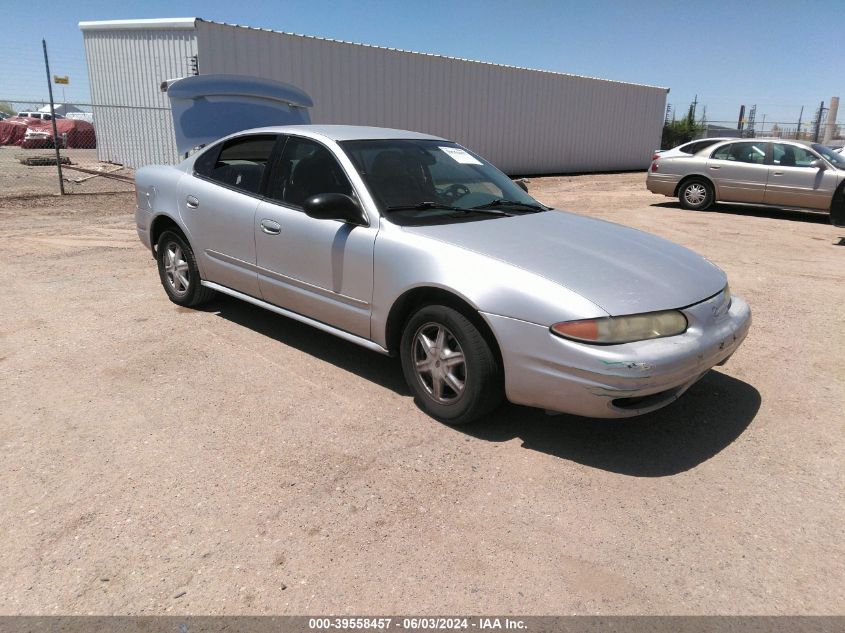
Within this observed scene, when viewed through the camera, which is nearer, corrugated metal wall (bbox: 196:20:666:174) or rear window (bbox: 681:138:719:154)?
rear window (bbox: 681:138:719:154)

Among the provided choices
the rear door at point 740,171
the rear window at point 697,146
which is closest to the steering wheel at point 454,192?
the rear door at point 740,171

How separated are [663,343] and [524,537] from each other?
1.15 metres

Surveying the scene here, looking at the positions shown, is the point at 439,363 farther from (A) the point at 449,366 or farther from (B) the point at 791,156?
(B) the point at 791,156

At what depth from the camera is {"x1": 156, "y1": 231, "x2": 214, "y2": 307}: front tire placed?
536 cm

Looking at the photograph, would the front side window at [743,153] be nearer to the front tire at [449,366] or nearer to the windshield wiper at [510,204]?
the windshield wiper at [510,204]

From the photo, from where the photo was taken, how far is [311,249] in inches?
163

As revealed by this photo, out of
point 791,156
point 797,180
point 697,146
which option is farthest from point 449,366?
point 697,146

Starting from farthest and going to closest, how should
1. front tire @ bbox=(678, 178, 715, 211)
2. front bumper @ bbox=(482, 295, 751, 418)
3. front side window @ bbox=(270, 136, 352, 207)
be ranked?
front tire @ bbox=(678, 178, 715, 211) → front side window @ bbox=(270, 136, 352, 207) → front bumper @ bbox=(482, 295, 751, 418)

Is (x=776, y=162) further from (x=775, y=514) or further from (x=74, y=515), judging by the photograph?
(x=74, y=515)

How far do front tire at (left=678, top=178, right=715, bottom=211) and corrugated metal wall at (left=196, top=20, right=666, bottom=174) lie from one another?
8.05 meters

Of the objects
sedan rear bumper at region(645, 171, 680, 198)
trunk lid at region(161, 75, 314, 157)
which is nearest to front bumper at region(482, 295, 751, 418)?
trunk lid at region(161, 75, 314, 157)

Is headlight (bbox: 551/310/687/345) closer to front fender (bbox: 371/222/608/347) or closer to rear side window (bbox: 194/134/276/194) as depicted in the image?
front fender (bbox: 371/222/608/347)

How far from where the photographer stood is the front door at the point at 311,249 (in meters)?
3.92

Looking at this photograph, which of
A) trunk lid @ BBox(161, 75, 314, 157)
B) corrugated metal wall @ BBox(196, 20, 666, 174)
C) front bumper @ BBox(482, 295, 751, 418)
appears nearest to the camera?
front bumper @ BBox(482, 295, 751, 418)
